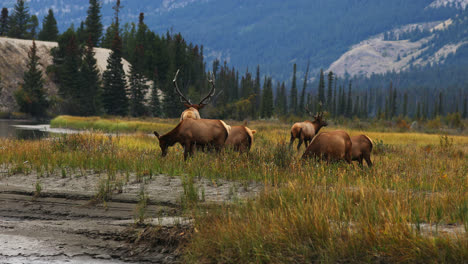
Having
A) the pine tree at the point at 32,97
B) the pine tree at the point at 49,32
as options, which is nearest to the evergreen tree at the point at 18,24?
the pine tree at the point at 49,32

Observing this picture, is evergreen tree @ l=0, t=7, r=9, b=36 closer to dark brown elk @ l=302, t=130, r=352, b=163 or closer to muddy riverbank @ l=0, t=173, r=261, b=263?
muddy riverbank @ l=0, t=173, r=261, b=263

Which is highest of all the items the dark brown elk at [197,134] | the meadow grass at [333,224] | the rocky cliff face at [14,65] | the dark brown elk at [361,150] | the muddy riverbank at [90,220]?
the rocky cliff face at [14,65]

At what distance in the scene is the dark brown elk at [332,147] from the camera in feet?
38.4

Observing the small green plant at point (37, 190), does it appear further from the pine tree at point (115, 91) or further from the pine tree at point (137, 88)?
the pine tree at point (137, 88)

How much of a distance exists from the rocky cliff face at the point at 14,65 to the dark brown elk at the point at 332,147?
78.2 meters

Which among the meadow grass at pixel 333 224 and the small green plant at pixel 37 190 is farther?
the small green plant at pixel 37 190

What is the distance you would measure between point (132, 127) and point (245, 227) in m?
36.1

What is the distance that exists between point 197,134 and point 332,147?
336 centimetres

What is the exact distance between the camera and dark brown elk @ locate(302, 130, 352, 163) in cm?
1170

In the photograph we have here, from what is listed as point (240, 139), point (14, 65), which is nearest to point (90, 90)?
point (14, 65)

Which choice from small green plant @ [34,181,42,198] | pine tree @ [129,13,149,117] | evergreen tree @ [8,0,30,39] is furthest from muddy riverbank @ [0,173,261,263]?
evergreen tree @ [8,0,30,39]

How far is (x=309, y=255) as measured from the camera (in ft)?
20.4

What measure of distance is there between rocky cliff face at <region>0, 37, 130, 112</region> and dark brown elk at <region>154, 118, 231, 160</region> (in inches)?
3035

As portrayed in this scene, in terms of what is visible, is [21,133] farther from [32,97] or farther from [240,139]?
[32,97]
